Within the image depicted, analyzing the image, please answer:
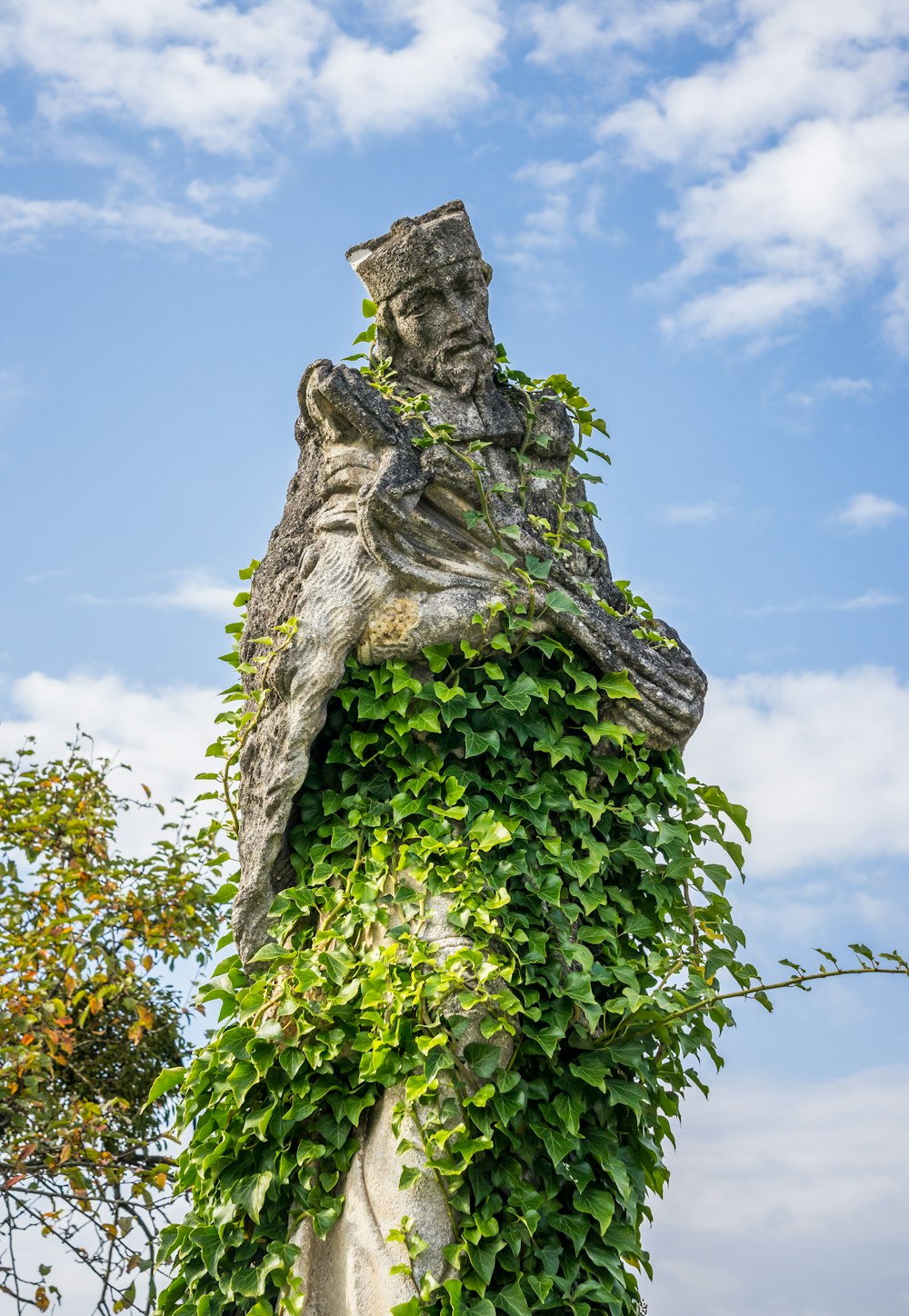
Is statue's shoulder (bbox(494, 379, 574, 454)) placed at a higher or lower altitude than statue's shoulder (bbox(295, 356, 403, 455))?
higher

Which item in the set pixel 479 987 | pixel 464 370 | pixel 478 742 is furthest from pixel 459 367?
pixel 479 987

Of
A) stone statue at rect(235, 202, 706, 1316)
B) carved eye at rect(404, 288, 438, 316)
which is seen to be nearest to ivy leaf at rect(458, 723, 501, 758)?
stone statue at rect(235, 202, 706, 1316)

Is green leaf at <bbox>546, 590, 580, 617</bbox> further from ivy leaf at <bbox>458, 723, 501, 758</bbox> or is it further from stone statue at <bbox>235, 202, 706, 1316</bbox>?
ivy leaf at <bbox>458, 723, 501, 758</bbox>

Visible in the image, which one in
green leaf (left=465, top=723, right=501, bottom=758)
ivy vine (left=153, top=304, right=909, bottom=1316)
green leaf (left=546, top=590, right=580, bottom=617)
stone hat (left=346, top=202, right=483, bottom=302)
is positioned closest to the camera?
ivy vine (left=153, top=304, right=909, bottom=1316)

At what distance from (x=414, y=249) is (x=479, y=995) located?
2.42m

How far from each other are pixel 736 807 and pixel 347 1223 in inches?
69.3

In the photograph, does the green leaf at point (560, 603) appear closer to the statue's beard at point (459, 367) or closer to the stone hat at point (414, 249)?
the statue's beard at point (459, 367)

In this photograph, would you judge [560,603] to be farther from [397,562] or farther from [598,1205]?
[598,1205]

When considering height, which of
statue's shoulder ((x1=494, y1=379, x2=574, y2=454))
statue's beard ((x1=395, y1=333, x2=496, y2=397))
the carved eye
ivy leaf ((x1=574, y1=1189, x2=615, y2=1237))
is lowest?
ivy leaf ((x1=574, y1=1189, x2=615, y2=1237))

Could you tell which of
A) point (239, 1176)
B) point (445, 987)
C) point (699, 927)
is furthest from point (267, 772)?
point (699, 927)

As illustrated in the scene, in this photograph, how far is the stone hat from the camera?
4.21 metres

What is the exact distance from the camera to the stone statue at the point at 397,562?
11.7ft

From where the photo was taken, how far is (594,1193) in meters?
3.54

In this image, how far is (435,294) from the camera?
4.25 meters
